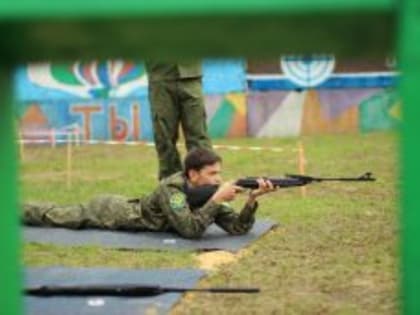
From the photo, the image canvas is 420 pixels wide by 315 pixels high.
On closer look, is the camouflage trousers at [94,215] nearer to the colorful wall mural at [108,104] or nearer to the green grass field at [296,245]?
the green grass field at [296,245]

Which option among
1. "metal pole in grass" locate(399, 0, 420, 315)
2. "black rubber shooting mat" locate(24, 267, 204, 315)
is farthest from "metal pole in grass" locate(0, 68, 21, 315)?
"black rubber shooting mat" locate(24, 267, 204, 315)

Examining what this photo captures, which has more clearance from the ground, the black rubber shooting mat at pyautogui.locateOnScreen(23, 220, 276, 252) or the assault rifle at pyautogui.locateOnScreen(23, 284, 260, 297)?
the assault rifle at pyautogui.locateOnScreen(23, 284, 260, 297)

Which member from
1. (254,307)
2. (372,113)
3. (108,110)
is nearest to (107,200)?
(254,307)

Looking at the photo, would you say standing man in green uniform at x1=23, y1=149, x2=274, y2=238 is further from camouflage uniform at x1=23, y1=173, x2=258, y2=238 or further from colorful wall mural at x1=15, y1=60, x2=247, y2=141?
colorful wall mural at x1=15, y1=60, x2=247, y2=141

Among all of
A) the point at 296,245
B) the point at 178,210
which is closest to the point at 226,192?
the point at 178,210

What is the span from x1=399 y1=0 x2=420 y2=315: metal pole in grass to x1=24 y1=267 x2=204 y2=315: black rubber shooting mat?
2.60 m

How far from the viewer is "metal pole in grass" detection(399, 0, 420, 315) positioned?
2.03 feet

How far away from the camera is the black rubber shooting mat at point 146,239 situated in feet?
15.5

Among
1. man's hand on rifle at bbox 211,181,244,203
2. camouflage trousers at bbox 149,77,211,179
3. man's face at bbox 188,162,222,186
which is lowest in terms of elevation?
man's hand on rifle at bbox 211,181,244,203

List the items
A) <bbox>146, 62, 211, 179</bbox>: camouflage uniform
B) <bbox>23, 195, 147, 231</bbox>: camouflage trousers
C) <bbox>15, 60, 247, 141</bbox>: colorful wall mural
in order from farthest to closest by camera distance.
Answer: <bbox>15, 60, 247, 141</bbox>: colorful wall mural → <bbox>146, 62, 211, 179</bbox>: camouflage uniform → <bbox>23, 195, 147, 231</bbox>: camouflage trousers

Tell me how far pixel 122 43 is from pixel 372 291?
3242mm

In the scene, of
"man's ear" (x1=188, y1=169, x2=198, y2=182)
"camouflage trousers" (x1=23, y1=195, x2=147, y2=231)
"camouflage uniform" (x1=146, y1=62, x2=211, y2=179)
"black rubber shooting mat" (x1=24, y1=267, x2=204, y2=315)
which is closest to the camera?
"black rubber shooting mat" (x1=24, y1=267, x2=204, y2=315)

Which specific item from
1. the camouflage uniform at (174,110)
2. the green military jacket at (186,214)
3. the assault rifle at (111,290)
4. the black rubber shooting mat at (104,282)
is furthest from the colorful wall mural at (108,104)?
the assault rifle at (111,290)

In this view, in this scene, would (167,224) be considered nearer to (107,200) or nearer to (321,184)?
(107,200)
